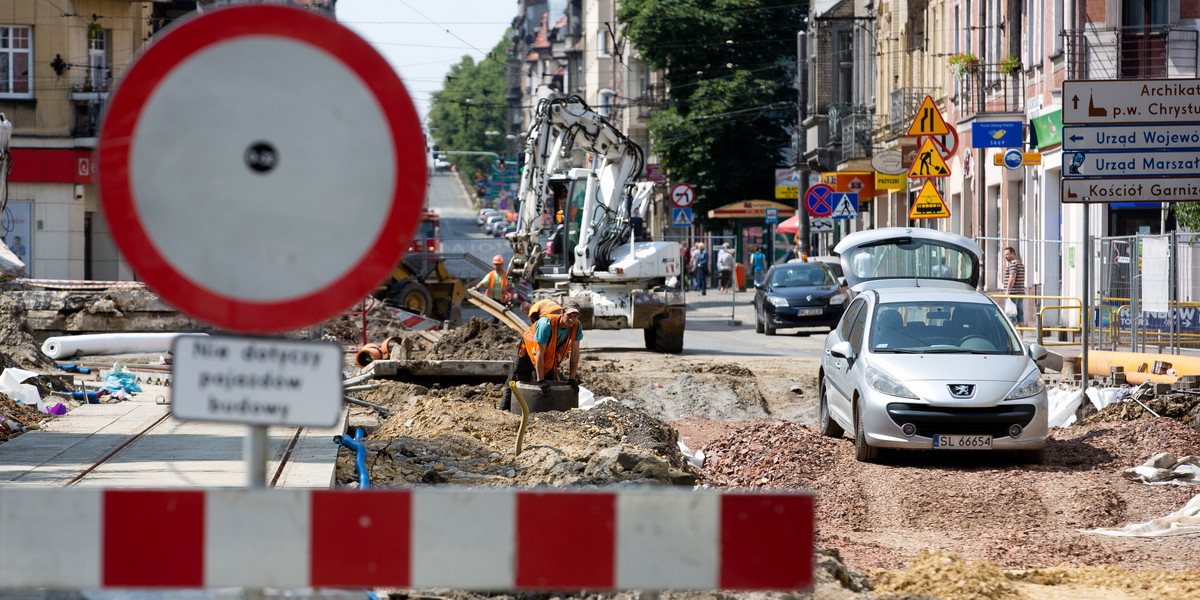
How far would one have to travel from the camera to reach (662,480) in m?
9.50

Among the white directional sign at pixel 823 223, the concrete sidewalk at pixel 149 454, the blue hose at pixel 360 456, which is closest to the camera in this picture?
the concrete sidewalk at pixel 149 454

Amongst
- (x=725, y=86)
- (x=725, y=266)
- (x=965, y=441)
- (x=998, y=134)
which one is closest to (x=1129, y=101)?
(x=965, y=441)

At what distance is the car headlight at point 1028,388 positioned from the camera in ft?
41.2

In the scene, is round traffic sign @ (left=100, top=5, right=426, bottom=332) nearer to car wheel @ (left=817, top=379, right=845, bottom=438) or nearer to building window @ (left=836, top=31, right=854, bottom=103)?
car wheel @ (left=817, top=379, right=845, bottom=438)

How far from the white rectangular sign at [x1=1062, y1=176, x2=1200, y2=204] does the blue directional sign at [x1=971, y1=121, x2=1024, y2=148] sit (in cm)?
1277

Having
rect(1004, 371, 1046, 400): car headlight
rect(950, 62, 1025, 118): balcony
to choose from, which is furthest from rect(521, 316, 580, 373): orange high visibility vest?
rect(950, 62, 1025, 118): balcony

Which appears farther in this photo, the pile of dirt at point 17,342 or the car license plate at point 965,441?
the pile of dirt at point 17,342

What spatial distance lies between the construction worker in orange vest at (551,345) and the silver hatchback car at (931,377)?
252cm

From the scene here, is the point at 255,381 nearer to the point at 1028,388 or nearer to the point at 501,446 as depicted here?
the point at 501,446

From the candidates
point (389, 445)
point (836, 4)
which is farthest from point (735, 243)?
point (389, 445)

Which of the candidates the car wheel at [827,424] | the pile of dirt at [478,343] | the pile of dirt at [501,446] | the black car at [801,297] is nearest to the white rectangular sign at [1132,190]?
the car wheel at [827,424]

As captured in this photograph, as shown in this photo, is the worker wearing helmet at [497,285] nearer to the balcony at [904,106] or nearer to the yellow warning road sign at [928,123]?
the yellow warning road sign at [928,123]

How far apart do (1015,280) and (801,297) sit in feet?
17.4

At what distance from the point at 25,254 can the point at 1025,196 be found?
25480 mm
